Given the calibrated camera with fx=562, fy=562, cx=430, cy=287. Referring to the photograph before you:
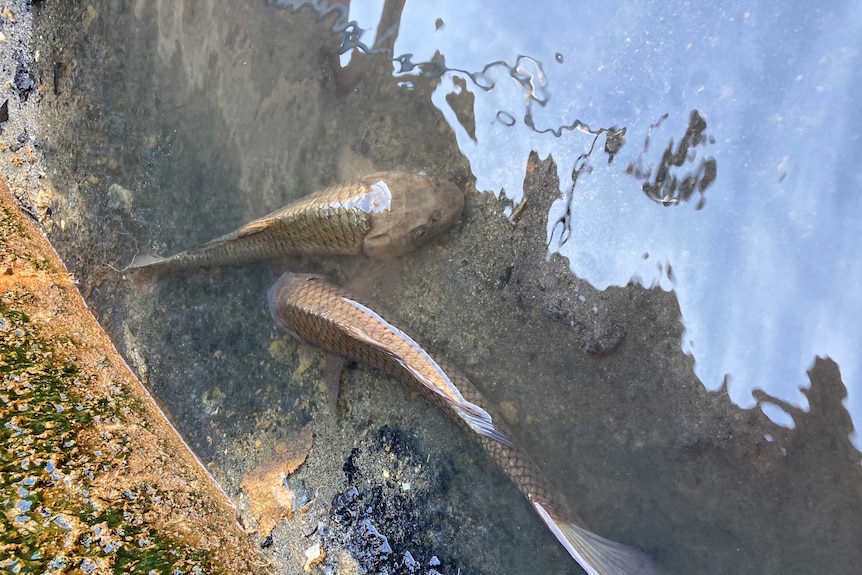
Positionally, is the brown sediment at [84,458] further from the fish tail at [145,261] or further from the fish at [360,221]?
the fish at [360,221]

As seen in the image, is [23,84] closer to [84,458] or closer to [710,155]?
[84,458]

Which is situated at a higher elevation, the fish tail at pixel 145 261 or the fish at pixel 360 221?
the fish at pixel 360 221

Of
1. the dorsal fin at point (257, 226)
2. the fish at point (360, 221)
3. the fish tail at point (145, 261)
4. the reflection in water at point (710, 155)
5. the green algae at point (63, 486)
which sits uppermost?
the reflection in water at point (710, 155)

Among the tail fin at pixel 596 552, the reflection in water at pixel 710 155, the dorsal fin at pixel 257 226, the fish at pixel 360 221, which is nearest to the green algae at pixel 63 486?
the fish at pixel 360 221

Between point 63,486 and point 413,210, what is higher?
point 413,210

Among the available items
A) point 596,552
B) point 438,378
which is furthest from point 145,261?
point 596,552

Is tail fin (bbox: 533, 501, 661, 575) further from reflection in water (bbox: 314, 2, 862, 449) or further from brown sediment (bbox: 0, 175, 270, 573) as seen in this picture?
brown sediment (bbox: 0, 175, 270, 573)
